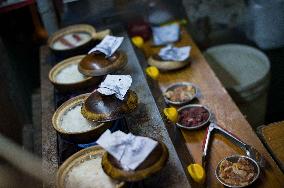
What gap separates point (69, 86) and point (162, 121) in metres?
0.97

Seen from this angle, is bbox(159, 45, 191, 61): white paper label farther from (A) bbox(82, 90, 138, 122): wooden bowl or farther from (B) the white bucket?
(A) bbox(82, 90, 138, 122): wooden bowl

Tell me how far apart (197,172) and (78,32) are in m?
2.48

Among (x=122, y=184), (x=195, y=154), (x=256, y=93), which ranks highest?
(x=122, y=184)

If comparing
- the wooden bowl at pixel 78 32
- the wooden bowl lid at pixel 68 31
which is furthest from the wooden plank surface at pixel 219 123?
the wooden bowl lid at pixel 68 31

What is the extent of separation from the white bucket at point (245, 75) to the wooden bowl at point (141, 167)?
2.08 metres

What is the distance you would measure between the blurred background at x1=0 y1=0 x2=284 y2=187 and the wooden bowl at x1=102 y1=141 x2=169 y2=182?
2032 mm

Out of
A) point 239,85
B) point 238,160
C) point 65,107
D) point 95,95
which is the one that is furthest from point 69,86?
point 239,85

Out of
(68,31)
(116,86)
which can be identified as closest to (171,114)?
(116,86)

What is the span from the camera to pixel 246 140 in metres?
3.07

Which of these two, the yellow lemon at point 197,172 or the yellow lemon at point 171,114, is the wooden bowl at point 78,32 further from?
the yellow lemon at point 197,172

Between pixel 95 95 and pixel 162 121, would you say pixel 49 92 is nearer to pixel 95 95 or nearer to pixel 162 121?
pixel 95 95

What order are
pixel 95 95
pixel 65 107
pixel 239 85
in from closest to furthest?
1. pixel 95 95
2. pixel 65 107
3. pixel 239 85

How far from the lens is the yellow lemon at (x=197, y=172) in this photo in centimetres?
261

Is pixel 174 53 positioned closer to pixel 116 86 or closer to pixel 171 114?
pixel 171 114
